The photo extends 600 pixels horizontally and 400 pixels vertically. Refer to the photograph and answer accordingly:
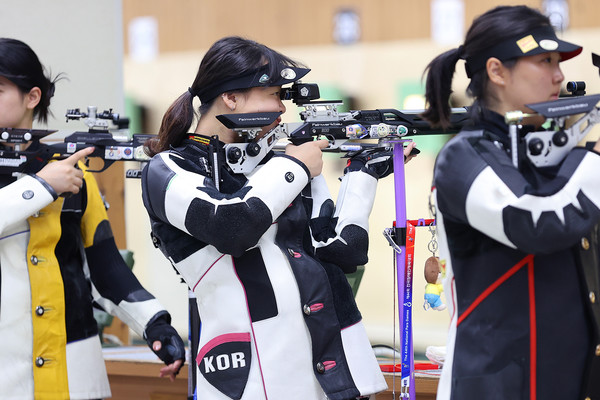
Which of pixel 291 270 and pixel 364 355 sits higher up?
pixel 291 270

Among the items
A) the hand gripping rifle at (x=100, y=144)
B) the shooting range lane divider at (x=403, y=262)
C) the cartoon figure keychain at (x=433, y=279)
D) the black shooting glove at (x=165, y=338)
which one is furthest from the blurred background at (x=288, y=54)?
the black shooting glove at (x=165, y=338)

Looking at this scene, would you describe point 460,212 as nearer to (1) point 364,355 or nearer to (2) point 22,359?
(1) point 364,355

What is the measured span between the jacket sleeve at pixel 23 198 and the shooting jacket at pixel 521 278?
1.05 m

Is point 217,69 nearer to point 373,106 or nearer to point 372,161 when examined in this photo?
point 372,161

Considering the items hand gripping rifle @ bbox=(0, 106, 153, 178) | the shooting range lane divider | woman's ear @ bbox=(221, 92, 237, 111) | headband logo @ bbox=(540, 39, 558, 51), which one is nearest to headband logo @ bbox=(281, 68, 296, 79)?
woman's ear @ bbox=(221, 92, 237, 111)

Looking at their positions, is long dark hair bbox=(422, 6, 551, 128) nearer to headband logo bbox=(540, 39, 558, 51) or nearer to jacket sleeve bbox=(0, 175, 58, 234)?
headband logo bbox=(540, 39, 558, 51)

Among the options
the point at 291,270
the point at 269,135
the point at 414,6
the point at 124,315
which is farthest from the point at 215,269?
the point at 414,6

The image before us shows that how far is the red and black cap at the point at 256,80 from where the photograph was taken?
192 centimetres

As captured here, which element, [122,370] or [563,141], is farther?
[122,370]

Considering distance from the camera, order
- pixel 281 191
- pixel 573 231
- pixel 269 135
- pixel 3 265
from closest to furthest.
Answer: pixel 573 231 → pixel 281 191 → pixel 269 135 → pixel 3 265

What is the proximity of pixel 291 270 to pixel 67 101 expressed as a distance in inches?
82.2

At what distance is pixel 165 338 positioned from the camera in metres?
2.16

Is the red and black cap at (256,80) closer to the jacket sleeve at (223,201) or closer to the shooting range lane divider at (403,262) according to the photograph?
the jacket sleeve at (223,201)

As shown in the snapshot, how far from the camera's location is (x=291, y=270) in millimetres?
1843
